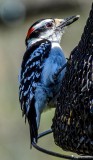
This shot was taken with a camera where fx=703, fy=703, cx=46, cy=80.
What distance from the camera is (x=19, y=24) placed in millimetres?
11500

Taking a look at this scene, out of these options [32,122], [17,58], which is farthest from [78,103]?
[17,58]

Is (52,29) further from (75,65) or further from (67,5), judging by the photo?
(67,5)

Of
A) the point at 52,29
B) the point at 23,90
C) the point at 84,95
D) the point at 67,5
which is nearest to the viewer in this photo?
the point at 84,95

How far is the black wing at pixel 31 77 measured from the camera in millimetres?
7238

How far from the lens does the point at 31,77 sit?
737 centimetres

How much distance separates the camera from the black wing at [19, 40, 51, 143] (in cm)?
724

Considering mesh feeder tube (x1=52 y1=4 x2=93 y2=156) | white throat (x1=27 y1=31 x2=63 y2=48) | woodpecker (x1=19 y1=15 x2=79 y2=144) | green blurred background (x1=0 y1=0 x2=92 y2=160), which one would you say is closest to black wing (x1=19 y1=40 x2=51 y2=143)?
woodpecker (x1=19 y1=15 x2=79 y2=144)

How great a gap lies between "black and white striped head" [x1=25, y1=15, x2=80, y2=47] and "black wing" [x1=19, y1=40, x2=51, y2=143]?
0.28 m

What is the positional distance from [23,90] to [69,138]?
1329mm

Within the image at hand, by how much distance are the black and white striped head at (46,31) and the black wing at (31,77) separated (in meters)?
0.28

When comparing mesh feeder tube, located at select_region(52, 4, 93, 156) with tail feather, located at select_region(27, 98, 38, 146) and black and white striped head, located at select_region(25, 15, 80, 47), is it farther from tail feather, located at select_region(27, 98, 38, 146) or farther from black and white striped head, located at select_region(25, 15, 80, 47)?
black and white striped head, located at select_region(25, 15, 80, 47)

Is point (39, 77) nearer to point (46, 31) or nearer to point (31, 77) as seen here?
point (31, 77)

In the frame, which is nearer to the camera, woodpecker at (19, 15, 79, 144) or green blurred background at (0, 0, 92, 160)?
woodpecker at (19, 15, 79, 144)

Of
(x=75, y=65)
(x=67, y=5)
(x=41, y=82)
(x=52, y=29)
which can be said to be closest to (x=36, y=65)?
(x=41, y=82)
